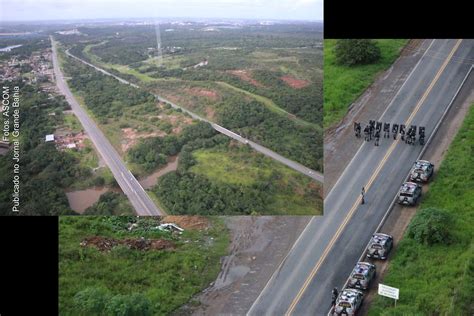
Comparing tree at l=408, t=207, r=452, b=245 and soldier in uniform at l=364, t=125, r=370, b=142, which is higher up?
soldier in uniform at l=364, t=125, r=370, b=142

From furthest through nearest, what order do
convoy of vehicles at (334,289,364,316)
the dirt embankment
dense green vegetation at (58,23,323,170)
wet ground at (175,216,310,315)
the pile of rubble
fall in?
1. dense green vegetation at (58,23,323,170)
2. the pile of rubble
3. the dirt embankment
4. wet ground at (175,216,310,315)
5. convoy of vehicles at (334,289,364,316)

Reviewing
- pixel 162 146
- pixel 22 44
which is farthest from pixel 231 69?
pixel 22 44

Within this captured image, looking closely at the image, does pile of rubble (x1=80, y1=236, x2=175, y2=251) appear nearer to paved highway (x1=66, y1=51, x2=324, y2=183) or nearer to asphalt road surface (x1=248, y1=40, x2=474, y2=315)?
asphalt road surface (x1=248, y1=40, x2=474, y2=315)

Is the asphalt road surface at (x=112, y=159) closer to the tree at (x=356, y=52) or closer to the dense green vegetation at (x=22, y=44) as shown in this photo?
the dense green vegetation at (x=22, y=44)

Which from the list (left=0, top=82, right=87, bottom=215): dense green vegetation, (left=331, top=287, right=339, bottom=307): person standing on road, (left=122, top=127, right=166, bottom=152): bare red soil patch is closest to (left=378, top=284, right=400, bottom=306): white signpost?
(left=331, top=287, right=339, bottom=307): person standing on road

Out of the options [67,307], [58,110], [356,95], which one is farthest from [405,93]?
[67,307]

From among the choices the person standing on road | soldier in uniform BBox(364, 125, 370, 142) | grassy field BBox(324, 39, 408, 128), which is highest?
grassy field BBox(324, 39, 408, 128)

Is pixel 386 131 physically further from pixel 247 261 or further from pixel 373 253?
pixel 247 261
